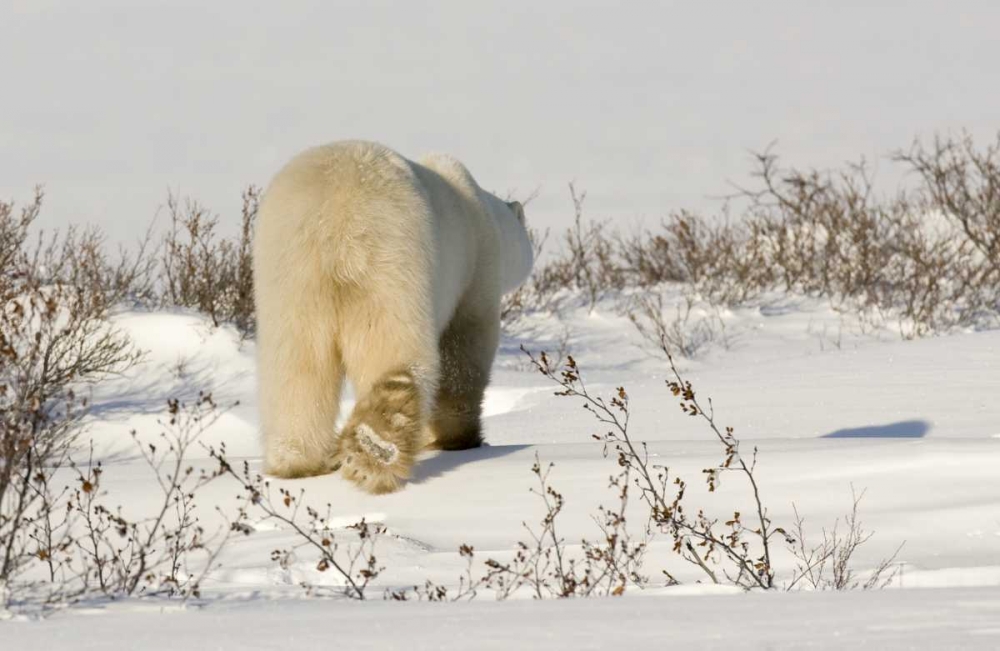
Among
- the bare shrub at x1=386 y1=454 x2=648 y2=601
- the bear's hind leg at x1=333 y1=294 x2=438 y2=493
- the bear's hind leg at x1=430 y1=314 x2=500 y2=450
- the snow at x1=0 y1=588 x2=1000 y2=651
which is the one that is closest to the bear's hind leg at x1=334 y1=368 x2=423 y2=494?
the bear's hind leg at x1=333 y1=294 x2=438 y2=493

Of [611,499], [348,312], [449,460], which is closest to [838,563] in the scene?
[611,499]

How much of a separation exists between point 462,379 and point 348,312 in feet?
4.37

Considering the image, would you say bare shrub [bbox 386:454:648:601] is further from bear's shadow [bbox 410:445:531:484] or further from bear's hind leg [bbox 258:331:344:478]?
bear's hind leg [bbox 258:331:344:478]

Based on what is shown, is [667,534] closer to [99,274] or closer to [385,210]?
[385,210]

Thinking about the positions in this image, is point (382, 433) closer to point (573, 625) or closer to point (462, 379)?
point (462, 379)

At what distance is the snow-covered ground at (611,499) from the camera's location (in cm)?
218

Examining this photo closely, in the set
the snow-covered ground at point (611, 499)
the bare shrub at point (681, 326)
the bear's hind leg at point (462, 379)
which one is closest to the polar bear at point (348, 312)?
the snow-covered ground at point (611, 499)

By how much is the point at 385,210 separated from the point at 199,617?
2.36m

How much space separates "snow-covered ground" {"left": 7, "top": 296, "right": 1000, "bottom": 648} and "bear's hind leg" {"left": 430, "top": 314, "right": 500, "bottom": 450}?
17cm

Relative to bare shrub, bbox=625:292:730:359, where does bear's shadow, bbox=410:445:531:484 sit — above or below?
below

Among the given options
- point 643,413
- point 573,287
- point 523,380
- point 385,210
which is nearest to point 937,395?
point 643,413

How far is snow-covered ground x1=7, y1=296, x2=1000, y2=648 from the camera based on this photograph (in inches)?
85.7

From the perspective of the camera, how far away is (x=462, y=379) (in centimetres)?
580

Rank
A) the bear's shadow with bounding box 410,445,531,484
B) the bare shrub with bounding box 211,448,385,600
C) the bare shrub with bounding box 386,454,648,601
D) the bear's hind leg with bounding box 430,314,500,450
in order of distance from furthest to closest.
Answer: the bear's hind leg with bounding box 430,314,500,450 → the bear's shadow with bounding box 410,445,531,484 → the bare shrub with bounding box 211,448,385,600 → the bare shrub with bounding box 386,454,648,601
